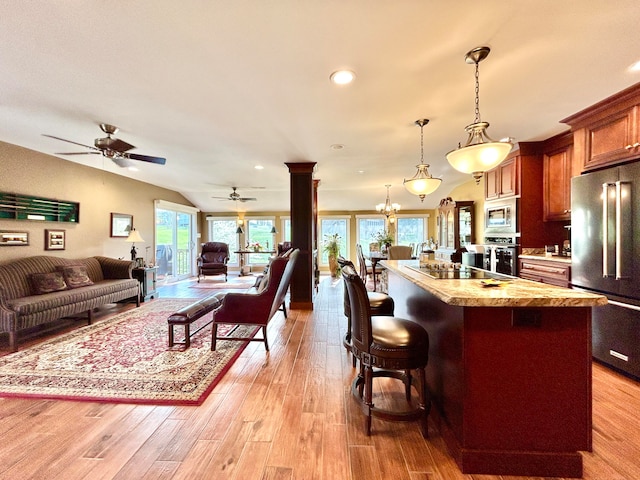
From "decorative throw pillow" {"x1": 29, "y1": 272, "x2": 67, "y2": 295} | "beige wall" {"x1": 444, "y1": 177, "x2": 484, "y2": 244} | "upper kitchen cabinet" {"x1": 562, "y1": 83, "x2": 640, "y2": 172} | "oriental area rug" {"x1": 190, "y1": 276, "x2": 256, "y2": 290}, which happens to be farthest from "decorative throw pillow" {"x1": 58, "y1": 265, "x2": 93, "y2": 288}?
"beige wall" {"x1": 444, "y1": 177, "x2": 484, "y2": 244}

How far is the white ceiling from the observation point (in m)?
1.61

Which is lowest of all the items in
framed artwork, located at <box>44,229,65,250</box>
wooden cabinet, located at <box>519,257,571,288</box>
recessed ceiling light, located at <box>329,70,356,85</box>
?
wooden cabinet, located at <box>519,257,571,288</box>

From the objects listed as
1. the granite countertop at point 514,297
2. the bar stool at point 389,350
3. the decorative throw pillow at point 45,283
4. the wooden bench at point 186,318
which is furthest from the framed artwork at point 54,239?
the granite countertop at point 514,297

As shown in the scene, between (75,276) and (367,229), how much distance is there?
24.9 ft

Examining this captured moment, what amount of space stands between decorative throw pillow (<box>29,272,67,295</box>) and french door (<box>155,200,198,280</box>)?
308 cm

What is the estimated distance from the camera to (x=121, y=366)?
2.69m

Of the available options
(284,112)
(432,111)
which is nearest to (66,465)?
(284,112)

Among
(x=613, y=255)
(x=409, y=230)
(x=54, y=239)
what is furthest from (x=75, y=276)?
(x=409, y=230)

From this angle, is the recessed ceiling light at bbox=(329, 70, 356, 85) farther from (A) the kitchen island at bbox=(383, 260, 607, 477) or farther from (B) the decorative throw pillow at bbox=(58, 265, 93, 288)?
(B) the decorative throw pillow at bbox=(58, 265, 93, 288)

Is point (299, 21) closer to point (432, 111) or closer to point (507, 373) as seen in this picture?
point (432, 111)

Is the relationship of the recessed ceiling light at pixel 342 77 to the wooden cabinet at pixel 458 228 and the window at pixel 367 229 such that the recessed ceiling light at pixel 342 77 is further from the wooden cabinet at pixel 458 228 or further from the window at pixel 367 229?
the window at pixel 367 229

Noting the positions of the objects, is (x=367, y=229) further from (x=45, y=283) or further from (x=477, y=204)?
(x=45, y=283)

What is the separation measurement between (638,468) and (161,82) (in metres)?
4.00

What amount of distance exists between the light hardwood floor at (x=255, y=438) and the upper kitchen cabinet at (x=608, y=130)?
79.0 inches
